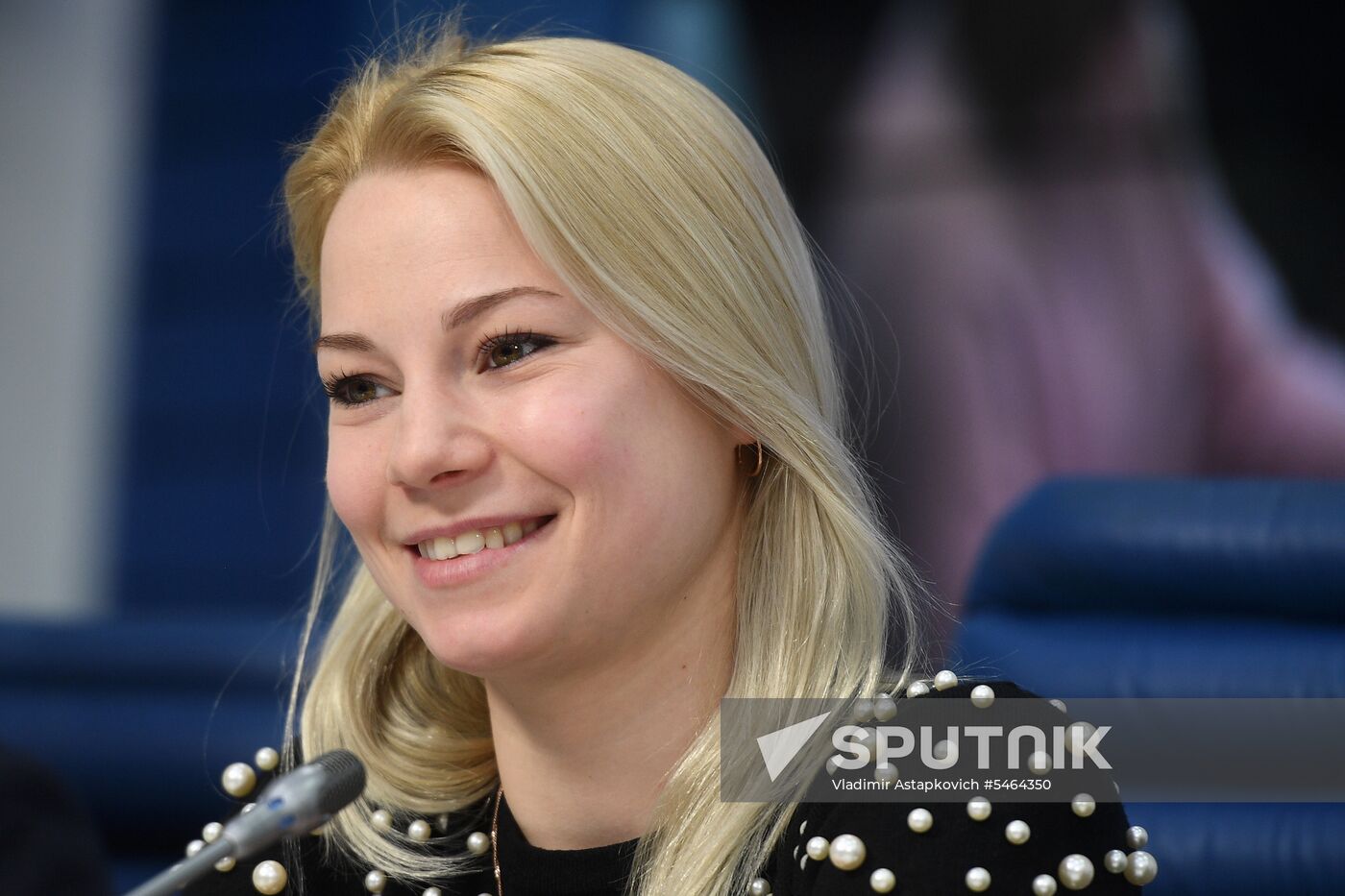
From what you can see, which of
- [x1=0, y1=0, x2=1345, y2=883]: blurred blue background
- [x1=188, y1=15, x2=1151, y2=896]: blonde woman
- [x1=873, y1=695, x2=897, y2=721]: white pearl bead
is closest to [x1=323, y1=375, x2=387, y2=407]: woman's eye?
[x1=188, y1=15, x2=1151, y2=896]: blonde woman

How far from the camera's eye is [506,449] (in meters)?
1.10

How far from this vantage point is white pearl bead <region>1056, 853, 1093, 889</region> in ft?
3.37

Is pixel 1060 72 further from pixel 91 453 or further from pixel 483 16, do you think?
pixel 91 453

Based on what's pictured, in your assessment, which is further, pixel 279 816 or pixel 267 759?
pixel 267 759

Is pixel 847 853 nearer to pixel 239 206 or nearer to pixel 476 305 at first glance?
pixel 476 305

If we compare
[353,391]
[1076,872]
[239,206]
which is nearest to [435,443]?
[353,391]

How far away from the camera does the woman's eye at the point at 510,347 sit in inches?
44.2

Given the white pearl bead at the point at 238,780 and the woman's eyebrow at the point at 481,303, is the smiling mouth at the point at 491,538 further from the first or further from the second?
the white pearl bead at the point at 238,780

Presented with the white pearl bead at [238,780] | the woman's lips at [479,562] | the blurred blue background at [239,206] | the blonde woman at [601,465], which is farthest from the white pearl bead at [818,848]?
the blurred blue background at [239,206]

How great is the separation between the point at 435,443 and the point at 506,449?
0.05 m

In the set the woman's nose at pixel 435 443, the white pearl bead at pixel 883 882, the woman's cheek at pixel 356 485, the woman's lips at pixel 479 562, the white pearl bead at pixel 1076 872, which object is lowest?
the white pearl bead at pixel 1076 872

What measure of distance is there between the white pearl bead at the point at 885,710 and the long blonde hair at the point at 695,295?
31 mm

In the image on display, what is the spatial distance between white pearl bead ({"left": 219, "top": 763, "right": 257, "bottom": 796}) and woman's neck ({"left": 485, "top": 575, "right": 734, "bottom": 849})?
0.28 meters

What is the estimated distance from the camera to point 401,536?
1.18 meters
